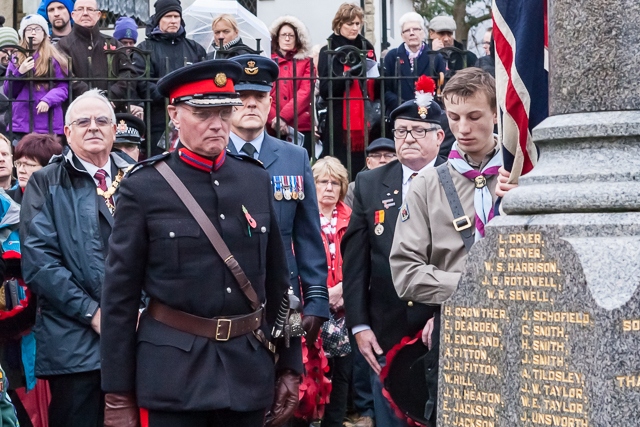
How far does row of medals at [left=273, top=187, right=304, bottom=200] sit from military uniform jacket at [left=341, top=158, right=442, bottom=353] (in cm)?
65

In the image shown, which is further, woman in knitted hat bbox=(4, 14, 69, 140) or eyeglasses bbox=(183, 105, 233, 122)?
woman in knitted hat bbox=(4, 14, 69, 140)

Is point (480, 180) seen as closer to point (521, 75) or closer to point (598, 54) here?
point (521, 75)

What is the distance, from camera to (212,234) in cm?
537

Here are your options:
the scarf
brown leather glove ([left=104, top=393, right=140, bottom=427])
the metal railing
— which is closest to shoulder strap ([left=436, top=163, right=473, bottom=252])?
brown leather glove ([left=104, top=393, right=140, bottom=427])

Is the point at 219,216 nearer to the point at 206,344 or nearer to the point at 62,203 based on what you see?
the point at 206,344

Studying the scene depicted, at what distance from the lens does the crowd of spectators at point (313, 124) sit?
6.95 meters

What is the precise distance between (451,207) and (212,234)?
1.27 meters

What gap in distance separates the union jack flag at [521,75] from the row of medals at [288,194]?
137cm

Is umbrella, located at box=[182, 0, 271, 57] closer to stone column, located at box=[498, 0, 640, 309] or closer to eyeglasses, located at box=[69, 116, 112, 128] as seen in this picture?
eyeglasses, located at box=[69, 116, 112, 128]

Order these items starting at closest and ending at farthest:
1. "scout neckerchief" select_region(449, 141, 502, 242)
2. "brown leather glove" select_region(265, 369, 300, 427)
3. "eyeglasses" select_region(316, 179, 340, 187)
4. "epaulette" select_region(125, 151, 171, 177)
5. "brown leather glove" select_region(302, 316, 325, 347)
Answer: "epaulette" select_region(125, 151, 171, 177)
"brown leather glove" select_region(265, 369, 300, 427)
"scout neckerchief" select_region(449, 141, 502, 242)
"brown leather glove" select_region(302, 316, 325, 347)
"eyeglasses" select_region(316, 179, 340, 187)

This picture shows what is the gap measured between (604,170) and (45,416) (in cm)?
383

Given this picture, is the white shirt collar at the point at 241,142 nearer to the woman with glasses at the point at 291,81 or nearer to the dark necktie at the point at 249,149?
the dark necktie at the point at 249,149

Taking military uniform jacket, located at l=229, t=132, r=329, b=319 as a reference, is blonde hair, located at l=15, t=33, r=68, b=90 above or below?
above

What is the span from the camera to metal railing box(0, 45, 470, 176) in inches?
396
